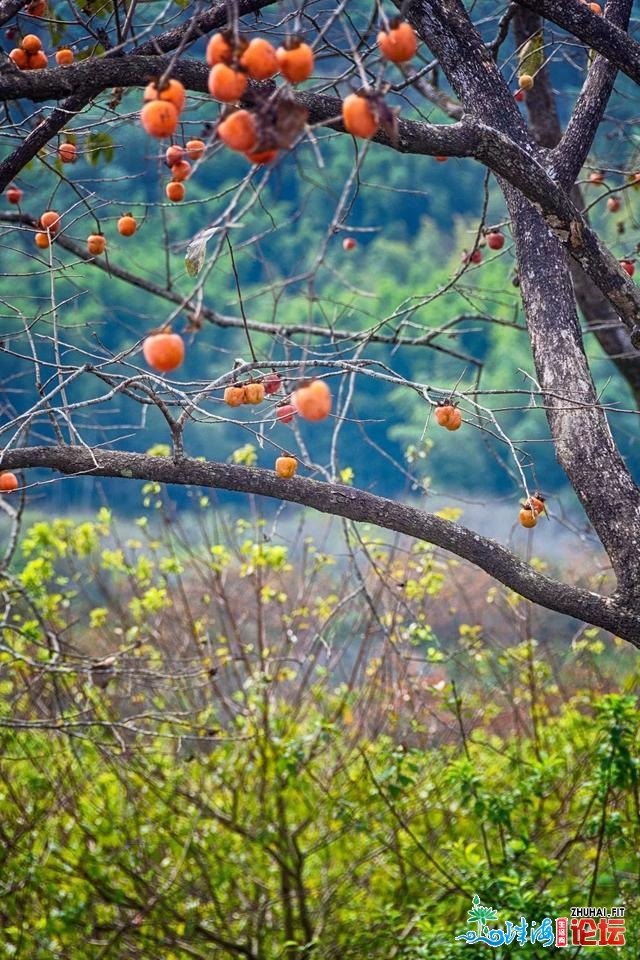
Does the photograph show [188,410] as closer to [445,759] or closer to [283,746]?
[283,746]

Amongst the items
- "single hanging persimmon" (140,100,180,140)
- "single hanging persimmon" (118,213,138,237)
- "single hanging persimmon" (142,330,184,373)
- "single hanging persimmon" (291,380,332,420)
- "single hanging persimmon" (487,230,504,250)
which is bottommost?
"single hanging persimmon" (291,380,332,420)

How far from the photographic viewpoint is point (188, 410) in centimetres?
136

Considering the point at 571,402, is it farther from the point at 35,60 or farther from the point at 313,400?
the point at 35,60

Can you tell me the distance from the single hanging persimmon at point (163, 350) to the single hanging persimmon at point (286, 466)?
19.8 inches

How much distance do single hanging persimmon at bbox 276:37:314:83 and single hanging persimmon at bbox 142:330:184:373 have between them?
260 mm

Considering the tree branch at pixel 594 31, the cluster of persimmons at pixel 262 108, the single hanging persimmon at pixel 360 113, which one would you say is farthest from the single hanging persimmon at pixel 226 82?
the tree branch at pixel 594 31

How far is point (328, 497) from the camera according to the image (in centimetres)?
146

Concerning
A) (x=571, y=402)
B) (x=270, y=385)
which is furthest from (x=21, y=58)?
(x=571, y=402)

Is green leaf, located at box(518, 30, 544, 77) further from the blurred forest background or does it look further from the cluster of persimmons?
the cluster of persimmons

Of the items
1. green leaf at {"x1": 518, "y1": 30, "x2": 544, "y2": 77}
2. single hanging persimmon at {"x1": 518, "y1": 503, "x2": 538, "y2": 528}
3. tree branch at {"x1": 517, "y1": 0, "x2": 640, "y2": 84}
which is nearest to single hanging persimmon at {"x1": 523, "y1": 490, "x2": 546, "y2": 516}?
single hanging persimmon at {"x1": 518, "y1": 503, "x2": 538, "y2": 528}

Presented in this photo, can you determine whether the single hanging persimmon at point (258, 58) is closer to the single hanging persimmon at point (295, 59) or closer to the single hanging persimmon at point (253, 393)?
the single hanging persimmon at point (295, 59)

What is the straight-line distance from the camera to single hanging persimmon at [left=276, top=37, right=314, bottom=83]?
2.77ft

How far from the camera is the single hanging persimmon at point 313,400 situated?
90 cm

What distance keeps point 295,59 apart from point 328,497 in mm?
733
